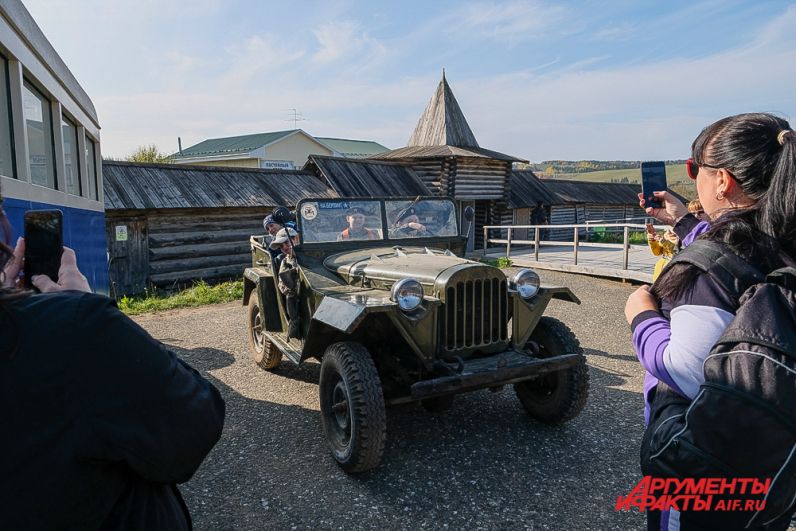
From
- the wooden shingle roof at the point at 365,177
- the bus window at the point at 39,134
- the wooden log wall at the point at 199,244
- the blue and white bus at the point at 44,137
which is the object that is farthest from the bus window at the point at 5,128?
the wooden shingle roof at the point at 365,177

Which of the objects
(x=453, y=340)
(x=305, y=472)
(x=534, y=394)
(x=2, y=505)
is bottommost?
(x=305, y=472)

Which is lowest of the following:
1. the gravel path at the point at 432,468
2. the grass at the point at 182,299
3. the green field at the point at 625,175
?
the gravel path at the point at 432,468

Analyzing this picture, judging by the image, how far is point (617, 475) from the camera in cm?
384

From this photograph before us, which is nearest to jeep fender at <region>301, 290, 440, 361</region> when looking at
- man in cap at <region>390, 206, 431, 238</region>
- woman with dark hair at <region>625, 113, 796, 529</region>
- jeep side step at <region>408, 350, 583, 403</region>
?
jeep side step at <region>408, 350, 583, 403</region>

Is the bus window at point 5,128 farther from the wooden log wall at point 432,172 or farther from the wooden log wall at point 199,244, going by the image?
the wooden log wall at point 432,172

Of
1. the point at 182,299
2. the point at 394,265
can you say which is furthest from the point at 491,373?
the point at 182,299

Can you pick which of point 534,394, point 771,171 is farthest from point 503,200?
point 771,171

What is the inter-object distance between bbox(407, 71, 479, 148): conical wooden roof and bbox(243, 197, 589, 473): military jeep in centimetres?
1693

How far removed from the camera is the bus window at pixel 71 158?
4682 mm

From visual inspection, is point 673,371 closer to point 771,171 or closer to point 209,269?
point 771,171

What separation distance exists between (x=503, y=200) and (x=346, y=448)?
19738 mm

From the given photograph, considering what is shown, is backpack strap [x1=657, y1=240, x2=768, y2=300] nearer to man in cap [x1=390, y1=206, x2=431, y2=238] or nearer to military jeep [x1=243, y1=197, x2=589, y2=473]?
military jeep [x1=243, y1=197, x2=589, y2=473]

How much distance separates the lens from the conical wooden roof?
22141 millimetres

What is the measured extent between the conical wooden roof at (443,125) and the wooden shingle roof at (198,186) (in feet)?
22.9
